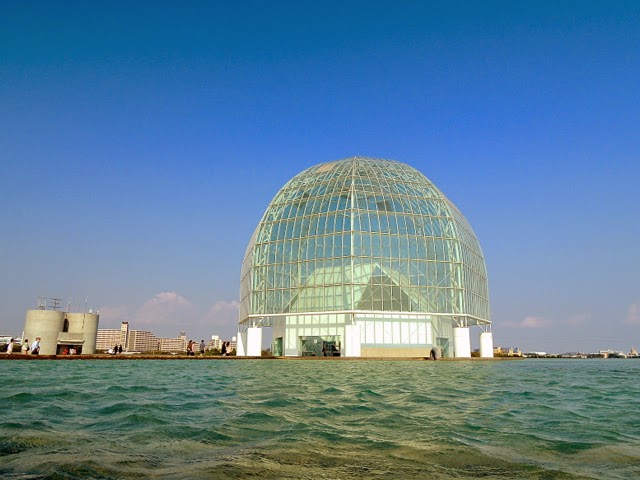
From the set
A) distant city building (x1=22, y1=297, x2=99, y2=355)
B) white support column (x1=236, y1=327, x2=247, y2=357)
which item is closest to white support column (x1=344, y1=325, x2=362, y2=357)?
white support column (x1=236, y1=327, x2=247, y2=357)

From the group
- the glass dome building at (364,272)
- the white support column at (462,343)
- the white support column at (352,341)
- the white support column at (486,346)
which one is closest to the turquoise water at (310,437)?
the white support column at (352,341)

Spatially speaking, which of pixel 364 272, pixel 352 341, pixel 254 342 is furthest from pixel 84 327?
pixel 364 272

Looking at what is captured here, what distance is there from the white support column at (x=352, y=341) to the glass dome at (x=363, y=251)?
246cm

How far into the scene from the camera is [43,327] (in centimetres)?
7231

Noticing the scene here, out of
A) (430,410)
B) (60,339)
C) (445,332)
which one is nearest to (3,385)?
(430,410)

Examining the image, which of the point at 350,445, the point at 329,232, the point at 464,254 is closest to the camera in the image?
the point at 350,445

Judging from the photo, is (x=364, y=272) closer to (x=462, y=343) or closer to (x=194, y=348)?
(x=462, y=343)

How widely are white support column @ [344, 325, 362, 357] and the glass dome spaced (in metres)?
2.46

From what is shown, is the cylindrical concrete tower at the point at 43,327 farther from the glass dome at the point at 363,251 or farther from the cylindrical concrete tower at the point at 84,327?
the glass dome at the point at 363,251

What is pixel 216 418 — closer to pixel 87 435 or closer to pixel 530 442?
pixel 87 435

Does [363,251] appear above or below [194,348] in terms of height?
above

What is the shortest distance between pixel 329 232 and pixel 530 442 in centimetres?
5645

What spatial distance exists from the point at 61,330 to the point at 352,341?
44.1 meters

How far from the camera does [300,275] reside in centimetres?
6594
